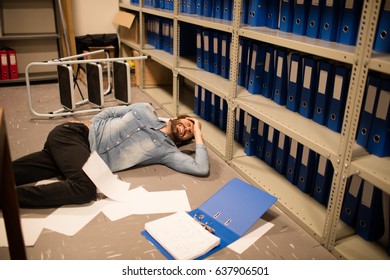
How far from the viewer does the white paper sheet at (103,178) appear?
1914mm

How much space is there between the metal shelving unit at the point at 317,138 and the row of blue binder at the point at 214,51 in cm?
8

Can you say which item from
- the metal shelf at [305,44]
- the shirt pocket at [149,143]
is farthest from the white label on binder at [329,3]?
the shirt pocket at [149,143]

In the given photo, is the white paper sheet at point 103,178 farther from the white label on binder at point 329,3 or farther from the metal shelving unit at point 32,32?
the metal shelving unit at point 32,32

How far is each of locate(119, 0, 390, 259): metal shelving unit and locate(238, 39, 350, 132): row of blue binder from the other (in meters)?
0.05

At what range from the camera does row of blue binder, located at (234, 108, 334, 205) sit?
76.2 inches

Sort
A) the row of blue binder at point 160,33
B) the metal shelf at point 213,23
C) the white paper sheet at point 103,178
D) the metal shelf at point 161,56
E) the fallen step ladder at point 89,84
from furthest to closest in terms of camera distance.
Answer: the row of blue binder at point 160,33, the metal shelf at point 161,56, the fallen step ladder at point 89,84, the metal shelf at point 213,23, the white paper sheet at point 103,178

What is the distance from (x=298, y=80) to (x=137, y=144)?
975mm

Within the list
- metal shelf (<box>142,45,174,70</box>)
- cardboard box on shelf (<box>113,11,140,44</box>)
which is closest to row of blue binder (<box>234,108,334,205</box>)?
metal shelf (<box>142,45,174,70</box>)

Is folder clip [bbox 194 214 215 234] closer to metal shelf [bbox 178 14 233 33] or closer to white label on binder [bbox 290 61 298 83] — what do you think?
white label on binder [bbox 290 61 298 83]

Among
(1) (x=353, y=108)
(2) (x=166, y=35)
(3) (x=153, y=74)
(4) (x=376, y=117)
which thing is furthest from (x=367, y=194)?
(3) (x=153, y=74)

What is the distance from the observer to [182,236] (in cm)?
167

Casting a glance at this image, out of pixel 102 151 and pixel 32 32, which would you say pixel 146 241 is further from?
pixel 32 32

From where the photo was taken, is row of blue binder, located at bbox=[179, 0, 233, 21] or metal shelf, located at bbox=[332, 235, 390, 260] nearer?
metal shelf, located at bbox=[332, 235, 390, 260]
